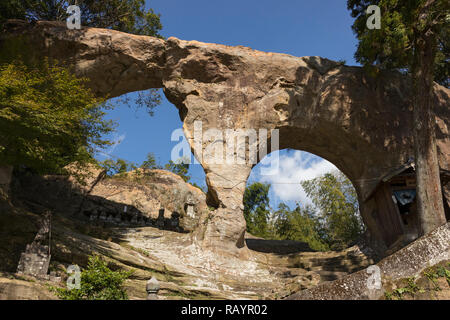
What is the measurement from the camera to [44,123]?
9.52 meters

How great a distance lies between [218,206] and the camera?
15016 millimetres

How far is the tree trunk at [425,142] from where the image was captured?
39.2 feet

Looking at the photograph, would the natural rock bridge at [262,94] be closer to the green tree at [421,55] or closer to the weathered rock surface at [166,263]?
the weathered rock surface at [166,263]

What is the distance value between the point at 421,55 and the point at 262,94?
21.3 feet

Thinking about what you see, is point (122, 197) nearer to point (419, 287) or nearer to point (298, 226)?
point (298, 226)

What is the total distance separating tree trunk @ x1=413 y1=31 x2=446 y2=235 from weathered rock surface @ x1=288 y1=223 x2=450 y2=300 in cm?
689

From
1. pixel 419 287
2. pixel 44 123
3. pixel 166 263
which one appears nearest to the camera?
pixel 419 287

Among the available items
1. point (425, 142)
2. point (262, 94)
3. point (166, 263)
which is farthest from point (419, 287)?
point (262, 94)

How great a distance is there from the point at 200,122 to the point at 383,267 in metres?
11.4

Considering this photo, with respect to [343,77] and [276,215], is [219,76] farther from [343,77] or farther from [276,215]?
[276,215]

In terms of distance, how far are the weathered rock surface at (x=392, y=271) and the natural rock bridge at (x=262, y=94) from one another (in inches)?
374

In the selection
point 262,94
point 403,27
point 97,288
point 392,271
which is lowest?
point 97,288

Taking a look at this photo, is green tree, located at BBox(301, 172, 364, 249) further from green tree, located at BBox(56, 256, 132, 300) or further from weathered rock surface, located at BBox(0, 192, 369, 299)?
green tree, located at BBox(56, 256, 132, 300)

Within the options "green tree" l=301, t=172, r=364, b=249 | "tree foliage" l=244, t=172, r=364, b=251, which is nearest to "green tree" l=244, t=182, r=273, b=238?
"tree foliage" l=244, t=172, r=364, b=251
